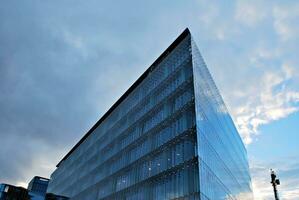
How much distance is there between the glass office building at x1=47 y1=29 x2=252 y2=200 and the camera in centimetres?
3750

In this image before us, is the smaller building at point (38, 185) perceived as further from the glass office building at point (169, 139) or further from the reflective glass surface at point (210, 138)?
the reflective glass surface at point (210, 138)

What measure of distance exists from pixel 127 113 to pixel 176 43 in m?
21.2

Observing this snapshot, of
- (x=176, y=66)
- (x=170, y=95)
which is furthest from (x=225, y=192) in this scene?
(x=176, y=66)

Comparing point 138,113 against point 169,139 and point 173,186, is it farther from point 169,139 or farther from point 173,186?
point 173,186

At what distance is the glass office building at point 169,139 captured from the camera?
37.5 m

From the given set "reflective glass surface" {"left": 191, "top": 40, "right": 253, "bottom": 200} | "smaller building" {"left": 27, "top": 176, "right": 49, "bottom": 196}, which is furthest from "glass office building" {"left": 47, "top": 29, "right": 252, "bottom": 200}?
"smaller building" {"left": 27, "top": 176, "right": 49, "bottom": 196}

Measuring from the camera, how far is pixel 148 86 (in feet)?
185

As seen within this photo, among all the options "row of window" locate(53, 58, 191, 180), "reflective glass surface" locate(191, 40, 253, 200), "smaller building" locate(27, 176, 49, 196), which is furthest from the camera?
"smaller building" locate(27, 176, 49, 196)

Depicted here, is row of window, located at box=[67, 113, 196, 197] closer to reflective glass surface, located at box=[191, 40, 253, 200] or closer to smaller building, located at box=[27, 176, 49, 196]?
reflective glass surface, located at box=[191, 40, 253, 200]

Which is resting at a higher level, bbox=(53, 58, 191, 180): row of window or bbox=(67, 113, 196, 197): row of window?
bbox=(53, 58, 191, 180): row of window

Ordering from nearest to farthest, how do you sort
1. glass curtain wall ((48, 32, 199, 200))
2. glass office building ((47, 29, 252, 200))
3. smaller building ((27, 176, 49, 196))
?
glass office building ((47, 29, 252, 200)), glass curtain wall ((48, 32, 199, 200)), smaller building ((27, 176, 49, 196))

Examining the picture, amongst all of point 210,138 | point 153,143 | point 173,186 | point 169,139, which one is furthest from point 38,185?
point 173,186

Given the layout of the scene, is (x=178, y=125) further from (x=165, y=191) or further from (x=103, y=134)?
(x=103, y=134)

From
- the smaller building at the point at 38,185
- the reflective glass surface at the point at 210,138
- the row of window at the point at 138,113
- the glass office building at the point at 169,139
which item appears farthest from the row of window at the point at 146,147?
the smaller building at the point at 38,185
